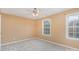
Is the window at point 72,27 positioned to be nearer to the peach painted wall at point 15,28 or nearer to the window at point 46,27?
the window at point 46,27

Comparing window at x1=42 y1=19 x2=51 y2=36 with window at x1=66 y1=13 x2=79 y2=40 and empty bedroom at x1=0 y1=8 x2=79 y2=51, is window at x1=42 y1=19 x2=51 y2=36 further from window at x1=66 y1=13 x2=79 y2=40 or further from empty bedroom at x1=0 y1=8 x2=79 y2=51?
window at x1=66 y1=13 x2=79 y2=40

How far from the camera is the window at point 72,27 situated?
1.72 metres

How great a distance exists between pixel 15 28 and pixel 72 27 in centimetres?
114

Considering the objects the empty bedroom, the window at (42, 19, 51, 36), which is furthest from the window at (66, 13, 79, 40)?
the window at (42, 19, 51, 36)

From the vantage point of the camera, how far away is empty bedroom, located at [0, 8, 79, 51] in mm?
1700

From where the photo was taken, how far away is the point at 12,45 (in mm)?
1731

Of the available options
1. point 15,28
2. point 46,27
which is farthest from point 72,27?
point 15,28

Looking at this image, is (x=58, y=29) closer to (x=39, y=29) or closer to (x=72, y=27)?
(x=72, y=27)

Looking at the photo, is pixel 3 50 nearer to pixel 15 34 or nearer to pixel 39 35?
pixel 15 34

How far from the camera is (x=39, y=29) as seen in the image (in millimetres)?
1871

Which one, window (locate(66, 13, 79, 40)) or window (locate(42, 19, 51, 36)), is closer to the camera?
window (locate(66, 13, 79, 40))
